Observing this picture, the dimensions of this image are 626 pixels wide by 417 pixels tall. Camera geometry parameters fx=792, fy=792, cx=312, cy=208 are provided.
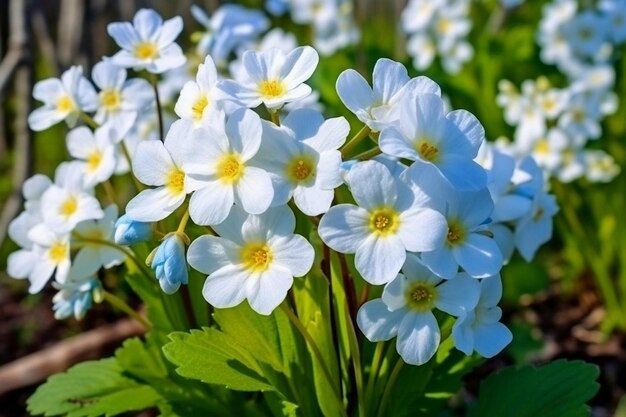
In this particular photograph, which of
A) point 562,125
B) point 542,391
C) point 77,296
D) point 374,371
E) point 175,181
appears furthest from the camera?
point 562,125

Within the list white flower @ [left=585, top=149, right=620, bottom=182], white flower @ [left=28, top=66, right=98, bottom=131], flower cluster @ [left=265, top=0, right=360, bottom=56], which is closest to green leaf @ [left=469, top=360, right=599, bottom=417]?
white flower @ [left=28, top=66, right=98, bottom=131]

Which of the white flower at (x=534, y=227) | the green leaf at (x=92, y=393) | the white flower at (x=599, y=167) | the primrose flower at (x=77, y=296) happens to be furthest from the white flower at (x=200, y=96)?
the white flower at (x=599, y=167)

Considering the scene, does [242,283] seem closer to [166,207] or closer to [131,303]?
[166,207]

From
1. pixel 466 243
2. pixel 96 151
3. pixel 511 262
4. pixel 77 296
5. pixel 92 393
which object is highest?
pixel 466 243

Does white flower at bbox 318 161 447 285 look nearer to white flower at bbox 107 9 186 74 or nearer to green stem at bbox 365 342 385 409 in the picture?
green stem at bbox 365 342 385 409

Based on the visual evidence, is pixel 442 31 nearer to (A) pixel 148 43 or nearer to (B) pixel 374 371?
(A) pixel 148 43

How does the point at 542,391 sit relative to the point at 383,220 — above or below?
below

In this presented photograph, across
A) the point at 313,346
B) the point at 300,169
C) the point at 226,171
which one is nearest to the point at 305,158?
the point at 300,169

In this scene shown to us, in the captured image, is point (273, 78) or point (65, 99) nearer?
point (273, 78)
